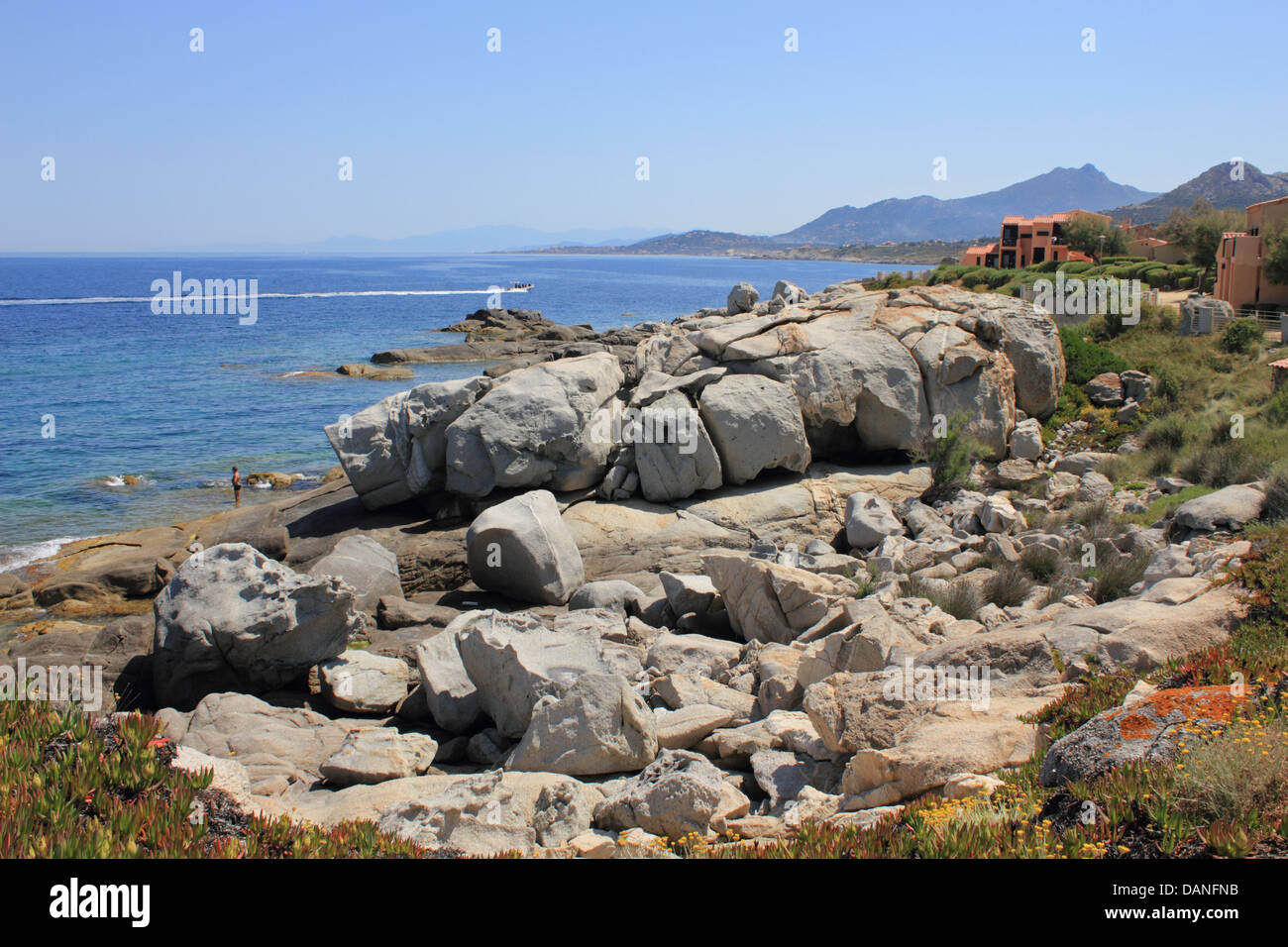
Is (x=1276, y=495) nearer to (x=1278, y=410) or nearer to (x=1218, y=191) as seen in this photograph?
(x=1278, y=410)

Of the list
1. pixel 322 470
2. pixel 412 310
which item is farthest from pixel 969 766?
pixel 412 310

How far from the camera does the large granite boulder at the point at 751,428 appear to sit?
64.9 feet

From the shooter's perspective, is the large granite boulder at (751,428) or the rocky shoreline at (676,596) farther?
the large granite boulder at (751,428)

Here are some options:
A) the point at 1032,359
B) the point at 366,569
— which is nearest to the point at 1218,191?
the point at 1032,359

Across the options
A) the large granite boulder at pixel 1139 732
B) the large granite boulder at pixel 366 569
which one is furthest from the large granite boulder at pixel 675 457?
the large granite boulder at pixel 1139 732

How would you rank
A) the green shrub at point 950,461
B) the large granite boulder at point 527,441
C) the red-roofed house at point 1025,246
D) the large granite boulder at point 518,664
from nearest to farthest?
the large granite boulder at point 518,664 → the large granite boulder at point 527,441 → the green shrub at point 950,461 → the red-roofed house at point 1025,246

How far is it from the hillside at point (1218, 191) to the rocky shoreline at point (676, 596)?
549 feet

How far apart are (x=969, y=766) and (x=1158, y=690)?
1.66m

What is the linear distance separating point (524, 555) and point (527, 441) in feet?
12.5

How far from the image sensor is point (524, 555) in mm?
16047

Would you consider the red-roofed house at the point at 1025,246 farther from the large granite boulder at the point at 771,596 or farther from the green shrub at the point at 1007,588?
the large granite boulder at the point at 771,596

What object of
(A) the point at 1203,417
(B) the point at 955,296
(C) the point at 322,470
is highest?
(B) the point at 955,296
